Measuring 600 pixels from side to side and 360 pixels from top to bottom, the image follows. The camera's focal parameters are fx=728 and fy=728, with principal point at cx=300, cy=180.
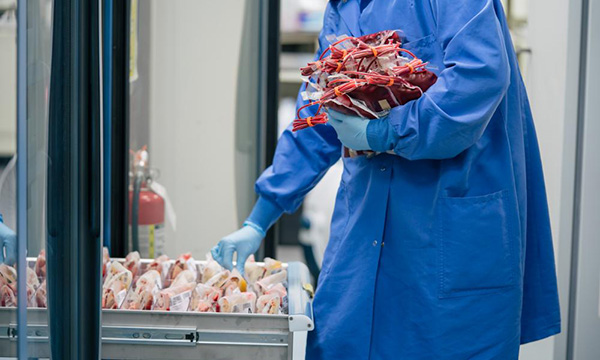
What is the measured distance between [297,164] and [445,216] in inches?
15.7

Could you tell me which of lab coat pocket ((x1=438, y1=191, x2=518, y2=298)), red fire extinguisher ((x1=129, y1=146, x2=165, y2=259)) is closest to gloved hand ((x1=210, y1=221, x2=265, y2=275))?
lab coat pocket ((x1=438, y1=191, x2=518, y2=298))

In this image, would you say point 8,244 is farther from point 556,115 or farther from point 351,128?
point 556,115

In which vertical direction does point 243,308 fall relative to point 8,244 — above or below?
below

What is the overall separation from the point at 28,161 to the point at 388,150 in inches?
25.1

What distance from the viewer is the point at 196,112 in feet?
8.38

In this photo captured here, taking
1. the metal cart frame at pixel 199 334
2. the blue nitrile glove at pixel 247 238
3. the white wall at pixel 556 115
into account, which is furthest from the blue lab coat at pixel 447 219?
the white wall at pixel 556 115

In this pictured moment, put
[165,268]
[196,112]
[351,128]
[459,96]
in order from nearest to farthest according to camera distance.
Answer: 1. [459,96]
2. [351,128]
3. [165,268]
4. [196,112]

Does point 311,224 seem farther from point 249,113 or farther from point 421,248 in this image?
point 421,248

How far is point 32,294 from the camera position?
115 cm

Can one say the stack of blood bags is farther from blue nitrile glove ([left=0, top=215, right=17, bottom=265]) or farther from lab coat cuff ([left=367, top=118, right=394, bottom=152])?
blue nitrile glove ([left=0, top=215, right=17, bottom=265])

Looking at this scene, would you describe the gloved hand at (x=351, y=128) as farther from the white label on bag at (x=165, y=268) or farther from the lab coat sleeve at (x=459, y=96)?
the white label on bag at (x=165, y=268)

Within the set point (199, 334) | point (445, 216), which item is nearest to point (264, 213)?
point (199, 334)

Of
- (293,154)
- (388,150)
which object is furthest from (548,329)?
(293,154)

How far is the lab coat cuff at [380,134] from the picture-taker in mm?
1331
